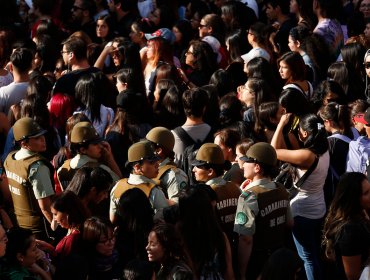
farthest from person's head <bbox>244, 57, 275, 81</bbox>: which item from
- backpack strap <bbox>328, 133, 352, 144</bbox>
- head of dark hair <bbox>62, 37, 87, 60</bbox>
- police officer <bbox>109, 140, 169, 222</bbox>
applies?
police officer <bbox>109, 140, 169, 222</bbox>

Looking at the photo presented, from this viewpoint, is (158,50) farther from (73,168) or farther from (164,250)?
(164,250)

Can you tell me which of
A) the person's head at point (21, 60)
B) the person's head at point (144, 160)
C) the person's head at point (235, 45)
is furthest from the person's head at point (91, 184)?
the person's head at point (235, 45)

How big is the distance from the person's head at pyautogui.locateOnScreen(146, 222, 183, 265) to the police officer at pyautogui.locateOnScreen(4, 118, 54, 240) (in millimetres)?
1398

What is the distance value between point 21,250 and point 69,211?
655mm

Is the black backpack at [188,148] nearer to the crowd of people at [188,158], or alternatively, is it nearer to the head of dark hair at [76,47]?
the crowd of people at [188,158]

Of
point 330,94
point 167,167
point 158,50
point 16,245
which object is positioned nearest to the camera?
point 16,245

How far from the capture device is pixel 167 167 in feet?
25.6

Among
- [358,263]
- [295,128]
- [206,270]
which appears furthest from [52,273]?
[295,128]

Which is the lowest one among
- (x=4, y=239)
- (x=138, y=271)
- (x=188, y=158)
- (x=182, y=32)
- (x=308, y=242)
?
(x=182, y=32)

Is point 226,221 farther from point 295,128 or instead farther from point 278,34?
point 278,34

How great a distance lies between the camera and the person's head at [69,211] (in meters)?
6.75

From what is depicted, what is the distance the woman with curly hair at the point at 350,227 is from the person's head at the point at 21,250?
2.12 m

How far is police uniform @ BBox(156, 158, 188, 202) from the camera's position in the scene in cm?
770

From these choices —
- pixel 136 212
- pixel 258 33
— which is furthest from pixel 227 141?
pixel 258 33
